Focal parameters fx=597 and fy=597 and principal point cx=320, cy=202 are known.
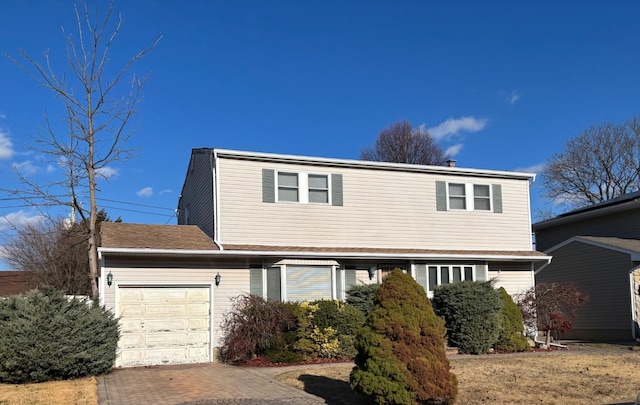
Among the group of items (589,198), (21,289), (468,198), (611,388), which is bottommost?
(611,388)

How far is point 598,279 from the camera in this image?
21.9 metres

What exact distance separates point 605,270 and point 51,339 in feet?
60.3

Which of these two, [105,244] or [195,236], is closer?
[105,244]

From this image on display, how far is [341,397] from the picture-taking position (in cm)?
1016

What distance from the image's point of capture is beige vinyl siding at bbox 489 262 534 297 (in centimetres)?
1958

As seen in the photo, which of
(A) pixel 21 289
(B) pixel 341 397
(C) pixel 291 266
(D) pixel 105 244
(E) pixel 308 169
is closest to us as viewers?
(B) pixel 341 397

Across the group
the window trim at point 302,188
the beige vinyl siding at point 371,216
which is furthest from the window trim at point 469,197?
the window trim at point 302,188

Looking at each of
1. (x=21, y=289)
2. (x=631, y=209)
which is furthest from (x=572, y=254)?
(x=21, y=289)

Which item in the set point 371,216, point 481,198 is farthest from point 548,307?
point 371,216

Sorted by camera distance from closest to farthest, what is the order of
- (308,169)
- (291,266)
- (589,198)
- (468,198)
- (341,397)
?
(341,397) < (291,266) < (308,169) < (468,198) < (589,198)

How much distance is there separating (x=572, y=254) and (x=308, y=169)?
38.7ft

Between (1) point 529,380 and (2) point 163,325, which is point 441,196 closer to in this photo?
(1) point 529,380

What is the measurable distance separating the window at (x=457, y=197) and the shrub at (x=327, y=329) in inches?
230

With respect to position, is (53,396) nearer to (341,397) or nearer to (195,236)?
(341,397)
